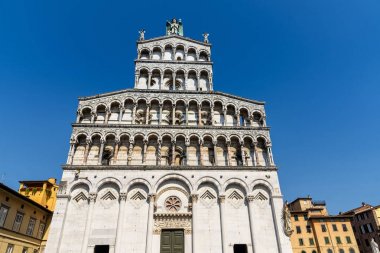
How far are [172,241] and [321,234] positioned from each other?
3410cm

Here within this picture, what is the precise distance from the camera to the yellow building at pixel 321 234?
42969mm

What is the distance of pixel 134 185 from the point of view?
22719 millimetres

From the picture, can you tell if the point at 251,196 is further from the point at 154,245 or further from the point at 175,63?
the point at 175,63

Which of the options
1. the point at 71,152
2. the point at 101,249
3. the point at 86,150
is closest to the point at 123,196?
the point at 101,249

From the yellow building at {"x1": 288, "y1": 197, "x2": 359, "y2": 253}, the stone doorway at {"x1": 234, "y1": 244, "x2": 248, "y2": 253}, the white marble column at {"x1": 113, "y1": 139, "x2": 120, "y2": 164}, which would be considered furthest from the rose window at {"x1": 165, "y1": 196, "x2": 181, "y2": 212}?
the yellow building at {"x1": 288, "y1": 197, "x2": 359, "y2": 253}

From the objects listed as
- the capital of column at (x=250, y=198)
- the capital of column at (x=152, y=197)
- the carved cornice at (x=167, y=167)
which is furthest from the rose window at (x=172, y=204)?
the capital of column at (x=250, y=198)

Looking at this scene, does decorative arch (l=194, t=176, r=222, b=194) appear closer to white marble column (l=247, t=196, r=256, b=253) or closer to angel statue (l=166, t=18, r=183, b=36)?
white marble column (l=247, t=196, r=256, b=253)

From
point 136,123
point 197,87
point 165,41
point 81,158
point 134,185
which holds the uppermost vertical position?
point 165,41

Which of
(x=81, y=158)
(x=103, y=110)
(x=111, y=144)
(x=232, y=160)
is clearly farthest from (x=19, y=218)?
(x=232, y=160)

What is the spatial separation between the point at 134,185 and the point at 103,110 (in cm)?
895

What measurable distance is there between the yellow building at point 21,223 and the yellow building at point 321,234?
37495mm

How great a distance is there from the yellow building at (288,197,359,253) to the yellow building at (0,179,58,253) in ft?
123

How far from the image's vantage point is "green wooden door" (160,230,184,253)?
68.2 feet

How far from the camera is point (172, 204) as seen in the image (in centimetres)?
2255
